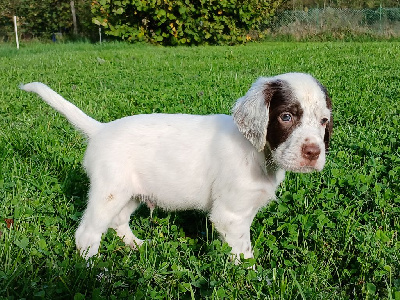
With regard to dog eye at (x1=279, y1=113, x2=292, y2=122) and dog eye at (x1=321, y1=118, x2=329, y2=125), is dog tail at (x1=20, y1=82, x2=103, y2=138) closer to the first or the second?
dog eye at (x1=279, y1=113, x2=292, y2=122)

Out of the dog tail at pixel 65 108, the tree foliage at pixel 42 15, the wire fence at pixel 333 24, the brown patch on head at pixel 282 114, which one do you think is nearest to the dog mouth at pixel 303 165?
the brown patch on head at pixel 282 114

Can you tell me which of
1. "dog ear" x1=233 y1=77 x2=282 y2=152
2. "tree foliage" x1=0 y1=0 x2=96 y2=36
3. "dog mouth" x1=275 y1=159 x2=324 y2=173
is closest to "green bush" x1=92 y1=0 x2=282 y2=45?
"tree foliage" x1=0 y1=0 x2=96 y2=36

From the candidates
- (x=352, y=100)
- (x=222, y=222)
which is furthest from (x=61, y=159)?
(x=352, y=100)

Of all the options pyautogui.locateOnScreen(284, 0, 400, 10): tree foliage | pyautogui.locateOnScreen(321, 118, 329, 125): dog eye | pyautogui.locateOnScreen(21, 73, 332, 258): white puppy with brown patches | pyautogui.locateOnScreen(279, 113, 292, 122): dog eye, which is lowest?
pyautogui.locateOnScreen(21, 73, 332, 258): white puppy with brown patches

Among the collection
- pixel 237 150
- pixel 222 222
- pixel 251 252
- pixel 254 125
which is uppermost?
pixel 254 125

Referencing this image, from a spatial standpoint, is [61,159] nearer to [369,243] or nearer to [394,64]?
[369,243]

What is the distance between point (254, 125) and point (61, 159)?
7.37ft

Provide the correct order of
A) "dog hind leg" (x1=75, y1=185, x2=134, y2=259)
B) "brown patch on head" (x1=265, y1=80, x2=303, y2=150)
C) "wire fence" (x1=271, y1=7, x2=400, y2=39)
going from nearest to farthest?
"brown patch on head" (x1=265, y1=80, x2=303, y2=150), "dog hind leg" (x1=75, y1=185, x2=134, y2=259), "wire fence" (x1=271, y1=7, x2=400, y2=39)

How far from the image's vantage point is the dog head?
2.53m

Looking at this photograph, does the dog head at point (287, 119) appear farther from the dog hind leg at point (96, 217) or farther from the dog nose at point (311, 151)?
the dog hind leg at point (96, 217)

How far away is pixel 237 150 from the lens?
284 centimetres

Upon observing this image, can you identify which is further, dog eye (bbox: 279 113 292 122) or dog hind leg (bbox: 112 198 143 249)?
dog hind leg (bbox: 112 198 143 249)

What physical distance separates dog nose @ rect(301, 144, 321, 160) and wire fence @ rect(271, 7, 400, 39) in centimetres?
2114

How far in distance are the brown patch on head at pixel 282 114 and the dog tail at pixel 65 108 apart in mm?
1246
